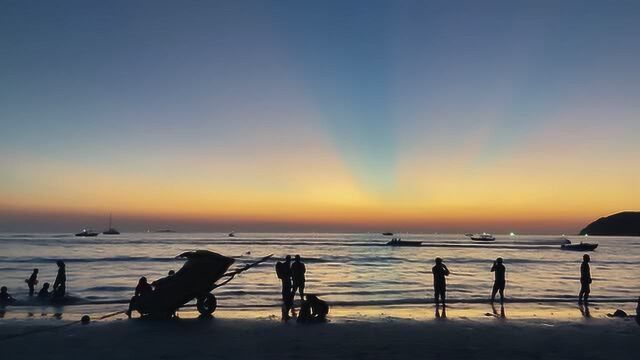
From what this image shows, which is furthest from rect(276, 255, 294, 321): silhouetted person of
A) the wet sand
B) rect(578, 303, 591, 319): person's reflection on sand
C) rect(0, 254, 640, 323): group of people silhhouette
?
rect(578, 303, 591, 319): person's reflection on sand

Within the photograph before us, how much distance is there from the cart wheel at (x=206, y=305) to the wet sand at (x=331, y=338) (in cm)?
41

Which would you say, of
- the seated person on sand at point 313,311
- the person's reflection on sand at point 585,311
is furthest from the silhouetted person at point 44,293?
the person's reflection on sand at point 585,311

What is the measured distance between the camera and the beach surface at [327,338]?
36.9 feet

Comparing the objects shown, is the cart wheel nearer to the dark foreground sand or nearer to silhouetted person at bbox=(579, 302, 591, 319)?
the dark foreground sand

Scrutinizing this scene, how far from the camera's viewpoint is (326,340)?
12.7 m

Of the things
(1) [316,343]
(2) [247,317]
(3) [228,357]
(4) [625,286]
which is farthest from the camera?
(4) [625,286]

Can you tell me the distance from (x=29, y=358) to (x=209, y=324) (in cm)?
553

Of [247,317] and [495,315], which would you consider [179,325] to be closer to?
[247,317]

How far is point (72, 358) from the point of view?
1094cm

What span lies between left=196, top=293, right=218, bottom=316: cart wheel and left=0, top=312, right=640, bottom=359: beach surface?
731mm

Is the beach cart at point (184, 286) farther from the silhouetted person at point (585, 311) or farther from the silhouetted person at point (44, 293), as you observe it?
the silhouetted person at point (585, 311)

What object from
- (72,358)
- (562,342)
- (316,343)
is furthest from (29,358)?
(562,342)

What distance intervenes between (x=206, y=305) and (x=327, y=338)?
6.28m

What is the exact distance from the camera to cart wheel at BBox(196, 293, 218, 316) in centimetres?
1736
